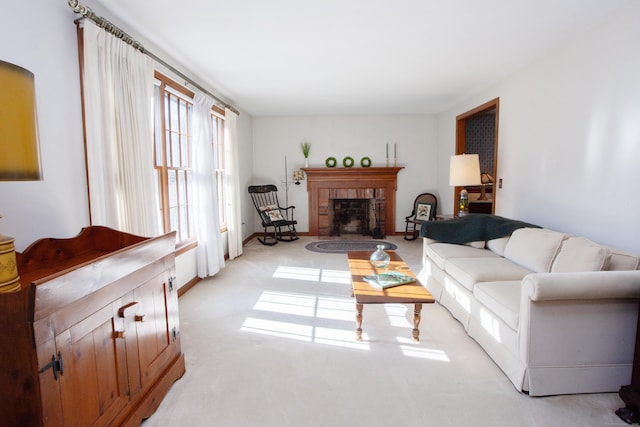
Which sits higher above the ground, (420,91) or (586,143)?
(420,91)

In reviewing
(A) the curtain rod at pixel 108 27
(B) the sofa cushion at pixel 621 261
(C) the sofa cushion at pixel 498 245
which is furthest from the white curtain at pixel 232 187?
(B) the sofa cushion at pixel 621 261

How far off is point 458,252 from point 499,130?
1929 mm

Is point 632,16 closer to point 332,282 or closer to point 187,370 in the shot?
point 332,282

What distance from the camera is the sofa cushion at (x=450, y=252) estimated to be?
333 cm

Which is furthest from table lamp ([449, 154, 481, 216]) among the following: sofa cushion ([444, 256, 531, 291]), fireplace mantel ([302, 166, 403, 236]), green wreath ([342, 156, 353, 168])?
green wreath ([342, 156, 353, 168])

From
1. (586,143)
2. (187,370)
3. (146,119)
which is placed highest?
(146,119)

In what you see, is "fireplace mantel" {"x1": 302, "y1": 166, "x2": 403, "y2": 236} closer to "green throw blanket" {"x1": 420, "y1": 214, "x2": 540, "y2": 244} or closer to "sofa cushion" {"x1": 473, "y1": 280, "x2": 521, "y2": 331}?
"green throw blanket" {"x1": 420, "y1": 214, "x2": 540, "y2": 244}

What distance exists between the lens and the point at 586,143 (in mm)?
2801

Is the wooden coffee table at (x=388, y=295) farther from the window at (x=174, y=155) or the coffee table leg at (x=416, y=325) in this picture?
the window at (x=174, y=155)

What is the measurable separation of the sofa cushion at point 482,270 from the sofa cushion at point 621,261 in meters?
0.61

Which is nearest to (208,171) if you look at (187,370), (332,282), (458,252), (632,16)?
(332,282)

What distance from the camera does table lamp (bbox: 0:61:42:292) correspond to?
923 millimetres

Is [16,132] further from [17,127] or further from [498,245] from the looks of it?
[498,245]

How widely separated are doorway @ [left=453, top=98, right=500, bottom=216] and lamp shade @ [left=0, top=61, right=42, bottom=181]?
4601 millimetres
